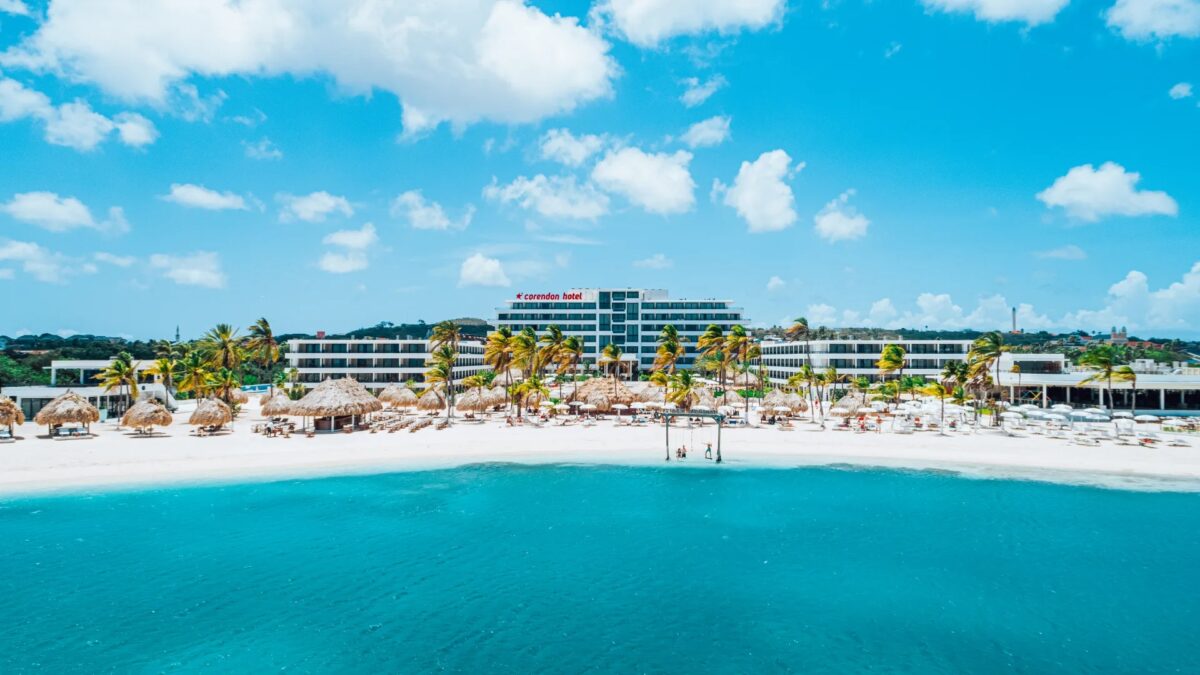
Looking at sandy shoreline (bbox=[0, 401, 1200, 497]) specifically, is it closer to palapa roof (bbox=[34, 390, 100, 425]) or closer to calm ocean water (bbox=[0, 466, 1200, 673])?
palapa roof (bbox=[34, 390, 100, 425])

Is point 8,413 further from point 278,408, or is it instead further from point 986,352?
point 986,352

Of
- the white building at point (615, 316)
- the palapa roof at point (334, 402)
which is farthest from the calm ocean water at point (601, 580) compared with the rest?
the white building at point (615, 316)

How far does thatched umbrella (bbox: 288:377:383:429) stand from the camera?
172 feet

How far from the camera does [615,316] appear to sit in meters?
144

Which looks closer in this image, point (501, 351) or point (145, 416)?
point (145, 416)

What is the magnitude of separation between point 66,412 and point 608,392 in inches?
1717

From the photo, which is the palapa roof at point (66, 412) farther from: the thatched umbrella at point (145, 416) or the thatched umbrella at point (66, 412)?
the thatched umbrella at point (145, 416)

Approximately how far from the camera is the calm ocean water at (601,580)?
18484 mm

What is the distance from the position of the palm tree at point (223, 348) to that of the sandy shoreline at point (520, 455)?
12816 mm

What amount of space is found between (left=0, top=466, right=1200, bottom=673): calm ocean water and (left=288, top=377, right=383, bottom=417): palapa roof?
1666cm

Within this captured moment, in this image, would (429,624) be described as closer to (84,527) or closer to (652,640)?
(652,640)

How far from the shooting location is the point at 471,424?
61.1 meters

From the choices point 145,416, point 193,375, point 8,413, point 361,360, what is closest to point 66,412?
point 8,413

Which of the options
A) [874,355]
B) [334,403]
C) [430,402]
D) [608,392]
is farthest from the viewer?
[874,355]
